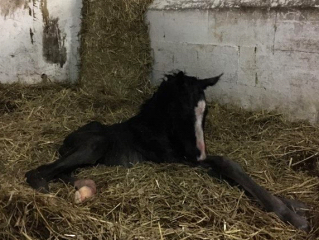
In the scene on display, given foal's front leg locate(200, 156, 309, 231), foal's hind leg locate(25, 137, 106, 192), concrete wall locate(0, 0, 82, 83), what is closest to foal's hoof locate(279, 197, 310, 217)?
foal's front leg locate(200, 156, 309, 231)

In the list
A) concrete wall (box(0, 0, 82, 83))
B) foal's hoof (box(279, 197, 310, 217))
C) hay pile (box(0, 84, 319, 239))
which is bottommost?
foal's hoof (box(279, 197, 310, 217))

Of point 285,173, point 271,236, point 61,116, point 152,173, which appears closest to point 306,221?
point 271,236

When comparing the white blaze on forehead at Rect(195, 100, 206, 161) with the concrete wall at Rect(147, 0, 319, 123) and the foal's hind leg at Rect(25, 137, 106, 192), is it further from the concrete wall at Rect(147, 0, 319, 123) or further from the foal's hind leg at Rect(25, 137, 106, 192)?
the concrete wall at Rect(147, 0, 319, 123)

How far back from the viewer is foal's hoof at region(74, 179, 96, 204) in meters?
2.81

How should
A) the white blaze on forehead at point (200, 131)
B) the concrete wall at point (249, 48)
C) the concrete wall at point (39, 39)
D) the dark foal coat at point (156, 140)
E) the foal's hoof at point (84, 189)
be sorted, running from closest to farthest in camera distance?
1. the foal's hoof at point (84, 189)
2. the dark foal coat at point (156, 140)
3. the white blaze on forehead at point (200, 131)
4. the concrete wall at point (249, 48)
5. the concrete wall at point (39, 39)

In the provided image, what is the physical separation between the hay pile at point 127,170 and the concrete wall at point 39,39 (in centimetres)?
24

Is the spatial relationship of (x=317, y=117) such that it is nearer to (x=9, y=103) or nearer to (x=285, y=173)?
(x=285, y=173)

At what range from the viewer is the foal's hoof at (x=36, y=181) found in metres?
2.96

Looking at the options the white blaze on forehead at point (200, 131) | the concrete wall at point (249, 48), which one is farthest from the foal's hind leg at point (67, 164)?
the concrete wall at point (249, 48)

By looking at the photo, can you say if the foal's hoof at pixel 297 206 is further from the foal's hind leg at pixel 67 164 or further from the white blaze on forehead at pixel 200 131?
the foal's hind leg at pixel 67 164

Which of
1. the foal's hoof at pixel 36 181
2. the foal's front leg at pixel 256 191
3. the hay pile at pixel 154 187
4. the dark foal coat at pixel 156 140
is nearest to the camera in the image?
the hay pile at pixel 154 187

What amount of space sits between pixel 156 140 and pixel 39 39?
3.02 meters

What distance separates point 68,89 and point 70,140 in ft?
7.13

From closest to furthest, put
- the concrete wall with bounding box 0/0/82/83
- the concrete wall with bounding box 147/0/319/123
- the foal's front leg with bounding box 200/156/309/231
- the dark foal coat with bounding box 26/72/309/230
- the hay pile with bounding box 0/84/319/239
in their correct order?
the hay pile with bounding box 0/84/319/239
the foal's front leg with bounding box 200/156/309/231
the dark foal coat with bounding box 26/72/309/230
the concrete wall with bounding box 147/0/319/123
the concrete wall with bounding box 0/0/82/83
